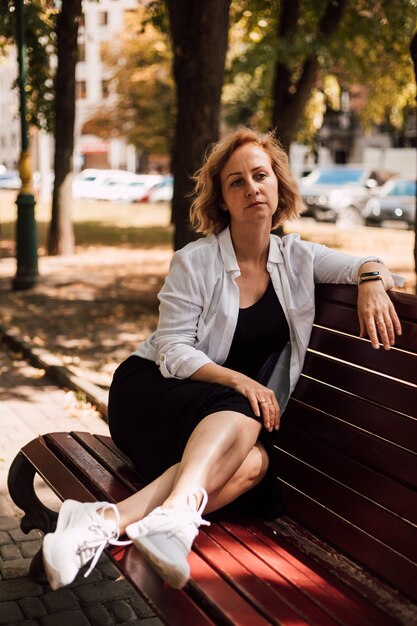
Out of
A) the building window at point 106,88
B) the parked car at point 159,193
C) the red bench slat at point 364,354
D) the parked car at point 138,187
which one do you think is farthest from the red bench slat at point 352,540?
the building window at point 106,88

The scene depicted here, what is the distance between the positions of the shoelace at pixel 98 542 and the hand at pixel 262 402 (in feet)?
1.96

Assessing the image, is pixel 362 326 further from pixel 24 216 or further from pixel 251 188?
pixel 24 216

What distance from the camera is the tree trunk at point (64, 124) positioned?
49.3 feet

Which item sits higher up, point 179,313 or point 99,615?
point 179,313

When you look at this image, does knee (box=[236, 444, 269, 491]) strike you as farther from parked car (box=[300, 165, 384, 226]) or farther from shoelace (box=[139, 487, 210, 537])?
parked car (box=[300, 165, 384, 226])

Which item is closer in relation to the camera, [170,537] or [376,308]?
[170,537]

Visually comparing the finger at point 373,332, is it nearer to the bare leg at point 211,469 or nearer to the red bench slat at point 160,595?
the bare leg at point 211,469

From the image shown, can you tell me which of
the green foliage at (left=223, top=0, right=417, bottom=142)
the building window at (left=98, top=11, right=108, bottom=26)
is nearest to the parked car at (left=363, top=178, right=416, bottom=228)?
the green foliage at (left=223, top=0, right=417, bottom=142)

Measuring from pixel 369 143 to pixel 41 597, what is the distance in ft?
184

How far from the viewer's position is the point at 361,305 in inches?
123

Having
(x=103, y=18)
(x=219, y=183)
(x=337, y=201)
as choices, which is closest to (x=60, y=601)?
(x=219, y=183)

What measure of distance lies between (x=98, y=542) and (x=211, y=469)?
43cm

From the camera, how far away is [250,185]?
3449mm

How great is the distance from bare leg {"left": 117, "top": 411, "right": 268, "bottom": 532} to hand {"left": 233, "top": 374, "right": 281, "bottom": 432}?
5 cm
